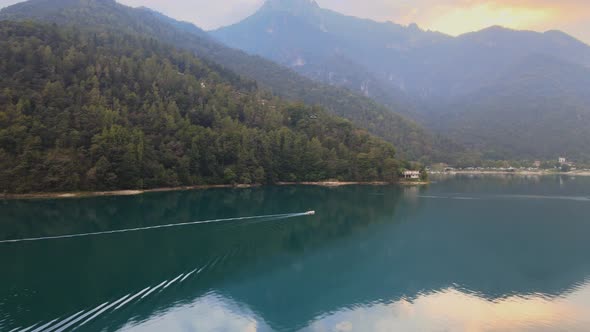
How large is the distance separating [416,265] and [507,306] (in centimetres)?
784

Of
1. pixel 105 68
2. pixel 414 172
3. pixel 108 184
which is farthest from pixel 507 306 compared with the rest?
pixel 105 68

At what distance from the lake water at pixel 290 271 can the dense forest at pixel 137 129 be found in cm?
1281

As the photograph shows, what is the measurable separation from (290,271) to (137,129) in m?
55.6

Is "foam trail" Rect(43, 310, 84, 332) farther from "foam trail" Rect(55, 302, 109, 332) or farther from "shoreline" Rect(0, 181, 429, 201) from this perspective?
"shoreline" Rect(0, 181, 429, 201)

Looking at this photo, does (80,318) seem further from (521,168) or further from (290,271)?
(521,168)

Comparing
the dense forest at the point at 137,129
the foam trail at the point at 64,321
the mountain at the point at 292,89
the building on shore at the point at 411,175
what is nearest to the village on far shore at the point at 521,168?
the mountain at the point at 292,89

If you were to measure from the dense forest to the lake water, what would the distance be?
42.0ft

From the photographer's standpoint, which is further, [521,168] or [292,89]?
[292,89]

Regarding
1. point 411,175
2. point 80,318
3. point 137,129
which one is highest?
point 137,129

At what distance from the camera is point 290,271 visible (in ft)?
86.8

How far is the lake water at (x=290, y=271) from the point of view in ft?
61.6

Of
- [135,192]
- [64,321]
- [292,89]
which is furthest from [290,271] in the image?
[292,89]

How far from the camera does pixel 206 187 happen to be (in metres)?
76.5

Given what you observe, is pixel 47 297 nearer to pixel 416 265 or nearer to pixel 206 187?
pixel 416 265
